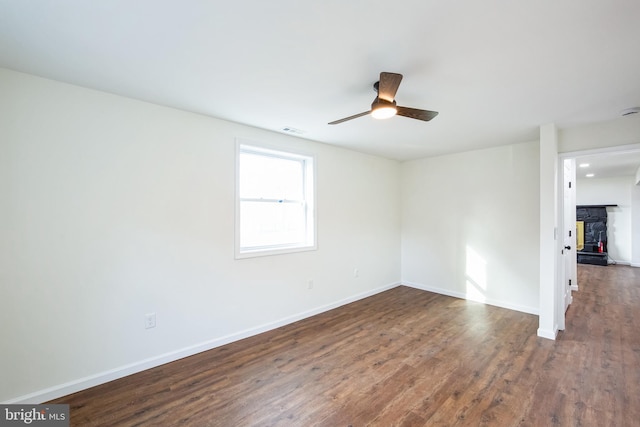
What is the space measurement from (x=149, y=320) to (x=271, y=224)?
5.48 ft

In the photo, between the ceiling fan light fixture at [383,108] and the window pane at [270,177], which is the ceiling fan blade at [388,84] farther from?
the window pane at [270,177]

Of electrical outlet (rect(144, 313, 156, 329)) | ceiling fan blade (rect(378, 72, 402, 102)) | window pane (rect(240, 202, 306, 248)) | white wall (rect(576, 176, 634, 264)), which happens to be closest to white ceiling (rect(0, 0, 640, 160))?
ceiling fan blade (rect(378, 72, 402, 102))

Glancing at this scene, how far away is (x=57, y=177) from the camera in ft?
7.13

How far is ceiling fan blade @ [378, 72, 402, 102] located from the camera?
1.84 metres

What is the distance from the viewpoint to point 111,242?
7.84 ft

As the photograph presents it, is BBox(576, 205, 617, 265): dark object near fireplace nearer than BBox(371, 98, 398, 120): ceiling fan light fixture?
No

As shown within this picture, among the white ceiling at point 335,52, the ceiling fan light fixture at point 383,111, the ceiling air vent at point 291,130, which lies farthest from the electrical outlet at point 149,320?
the ceiling fan light fixture at point 383,111

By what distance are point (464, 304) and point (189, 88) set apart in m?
4.64

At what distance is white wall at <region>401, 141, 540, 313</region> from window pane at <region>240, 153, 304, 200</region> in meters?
2.48

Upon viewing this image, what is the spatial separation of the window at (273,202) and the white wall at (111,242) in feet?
0.61

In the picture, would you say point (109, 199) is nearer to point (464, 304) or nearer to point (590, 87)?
point (590, 87)

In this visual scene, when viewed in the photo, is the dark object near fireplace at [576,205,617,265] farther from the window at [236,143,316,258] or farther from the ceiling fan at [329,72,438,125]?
the ceiling fan at [329,72,438,125]

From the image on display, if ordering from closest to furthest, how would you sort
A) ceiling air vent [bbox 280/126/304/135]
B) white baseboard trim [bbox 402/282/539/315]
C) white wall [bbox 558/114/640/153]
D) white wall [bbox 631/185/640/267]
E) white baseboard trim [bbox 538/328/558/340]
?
white wall [bbox 558/114/640/153] < white baseboard trim [bbox 538/328/558/340] < ceiling air vent [bbox 280/126/304/135] < white baseboard trim [bbox 402/282/539/315] < white wall [bbox 631/185/640/267]

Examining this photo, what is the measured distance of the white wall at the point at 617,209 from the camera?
730 centimetres
